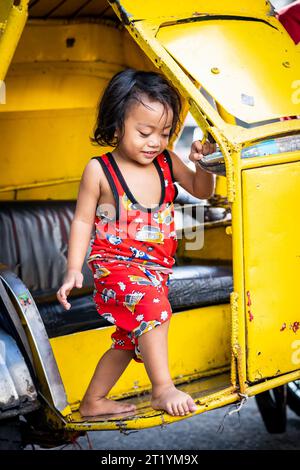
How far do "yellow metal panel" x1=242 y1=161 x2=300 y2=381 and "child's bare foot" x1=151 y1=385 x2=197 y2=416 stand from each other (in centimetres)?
29

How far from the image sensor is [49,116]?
4531mm

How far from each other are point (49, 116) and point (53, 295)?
114 cm

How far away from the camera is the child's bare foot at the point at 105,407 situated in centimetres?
307

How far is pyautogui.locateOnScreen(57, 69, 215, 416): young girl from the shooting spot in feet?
9.41

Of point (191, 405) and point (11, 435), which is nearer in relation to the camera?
point (191, 405)

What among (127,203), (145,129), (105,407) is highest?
(145,129)

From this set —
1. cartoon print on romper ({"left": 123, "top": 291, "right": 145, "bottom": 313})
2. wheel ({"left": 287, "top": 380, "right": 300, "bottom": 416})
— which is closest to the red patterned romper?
cartoon print on romper ({"left": 123, "top": 291, "right": 145, "bottom": 313})

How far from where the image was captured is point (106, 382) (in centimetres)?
308

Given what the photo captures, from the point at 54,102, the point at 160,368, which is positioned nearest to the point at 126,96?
the point at 160,368

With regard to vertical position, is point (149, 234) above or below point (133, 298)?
above

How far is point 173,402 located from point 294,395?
1.68m

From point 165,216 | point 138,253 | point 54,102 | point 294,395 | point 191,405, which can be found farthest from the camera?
point 54,102

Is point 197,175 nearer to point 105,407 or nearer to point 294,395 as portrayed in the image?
point 105,407
